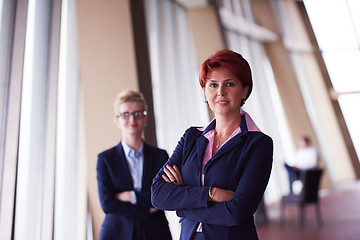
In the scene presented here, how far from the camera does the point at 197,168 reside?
1.16 metres

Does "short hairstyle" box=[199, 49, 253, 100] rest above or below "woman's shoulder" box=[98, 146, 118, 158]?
above

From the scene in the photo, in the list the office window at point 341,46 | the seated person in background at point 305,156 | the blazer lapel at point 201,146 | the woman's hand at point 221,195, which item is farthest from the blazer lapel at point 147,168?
the office window at point 341,46

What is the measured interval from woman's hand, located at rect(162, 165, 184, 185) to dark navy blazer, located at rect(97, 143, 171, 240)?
0.40 metres

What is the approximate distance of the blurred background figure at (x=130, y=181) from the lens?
5.05 ft

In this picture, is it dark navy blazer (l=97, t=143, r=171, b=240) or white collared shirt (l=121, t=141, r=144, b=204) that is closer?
dark navy blazer (l=97, t=143, r=171, b=240)

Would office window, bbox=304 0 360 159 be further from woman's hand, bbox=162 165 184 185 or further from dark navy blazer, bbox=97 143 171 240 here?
woman's hand, bbox=162 165 184 185

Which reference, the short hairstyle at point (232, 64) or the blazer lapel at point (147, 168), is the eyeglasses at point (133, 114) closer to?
the blazer lapel at point (147, 168)

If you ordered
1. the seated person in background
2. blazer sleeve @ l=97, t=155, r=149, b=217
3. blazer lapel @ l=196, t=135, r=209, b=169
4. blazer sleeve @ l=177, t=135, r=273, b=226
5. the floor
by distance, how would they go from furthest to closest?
the seated person in background < the floor < blazer sleeve @ l=97, t=155, r=149, b=217 < blazer lapel @ l=196, t=135, r=209, b=169 < blazer sleeve @ l=177, t=135, r=273, b=226

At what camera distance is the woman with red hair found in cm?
106

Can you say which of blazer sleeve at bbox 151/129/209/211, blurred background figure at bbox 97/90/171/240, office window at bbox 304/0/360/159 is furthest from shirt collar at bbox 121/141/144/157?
office window at bbox 304/0/360/159

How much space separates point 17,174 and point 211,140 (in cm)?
135

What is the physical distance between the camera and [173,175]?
3.93 feet

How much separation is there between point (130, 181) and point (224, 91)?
808 mm

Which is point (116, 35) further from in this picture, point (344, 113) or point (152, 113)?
point (344, 113)
